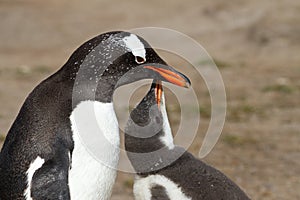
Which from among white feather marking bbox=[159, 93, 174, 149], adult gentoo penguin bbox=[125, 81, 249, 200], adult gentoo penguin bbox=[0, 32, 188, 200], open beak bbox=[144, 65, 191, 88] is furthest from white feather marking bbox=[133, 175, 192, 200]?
open beak bbox=[144, 65, 191, 88]

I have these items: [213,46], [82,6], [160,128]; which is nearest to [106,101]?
[160,128]

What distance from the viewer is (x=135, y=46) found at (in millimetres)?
4965

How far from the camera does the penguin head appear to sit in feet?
16.1

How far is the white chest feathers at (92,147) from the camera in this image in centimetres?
485

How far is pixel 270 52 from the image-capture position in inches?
652

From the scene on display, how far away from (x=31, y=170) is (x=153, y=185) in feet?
3.92

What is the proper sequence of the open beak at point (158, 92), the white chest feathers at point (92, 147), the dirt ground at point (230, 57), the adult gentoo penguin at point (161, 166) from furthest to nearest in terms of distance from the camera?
1. the dirt ground at point (230, 57)
2. the open beak at point (158, 92)
3. the adult gentoo penguin at point (161, 166)
4. the white chest feathers at point (92, 147)

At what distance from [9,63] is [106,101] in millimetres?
11228

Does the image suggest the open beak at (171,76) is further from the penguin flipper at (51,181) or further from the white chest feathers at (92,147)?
the penguin flipper at (51,181)

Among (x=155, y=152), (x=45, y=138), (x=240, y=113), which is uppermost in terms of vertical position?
(x=45, y=138)

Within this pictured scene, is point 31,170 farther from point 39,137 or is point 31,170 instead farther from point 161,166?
point 161,166

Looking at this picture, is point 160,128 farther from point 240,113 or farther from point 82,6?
point 82,6

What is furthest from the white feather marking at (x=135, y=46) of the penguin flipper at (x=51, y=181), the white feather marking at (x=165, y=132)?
the white feather marking at (x=165, y=132)

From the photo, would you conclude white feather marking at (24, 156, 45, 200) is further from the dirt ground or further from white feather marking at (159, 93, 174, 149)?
the dirt ground
